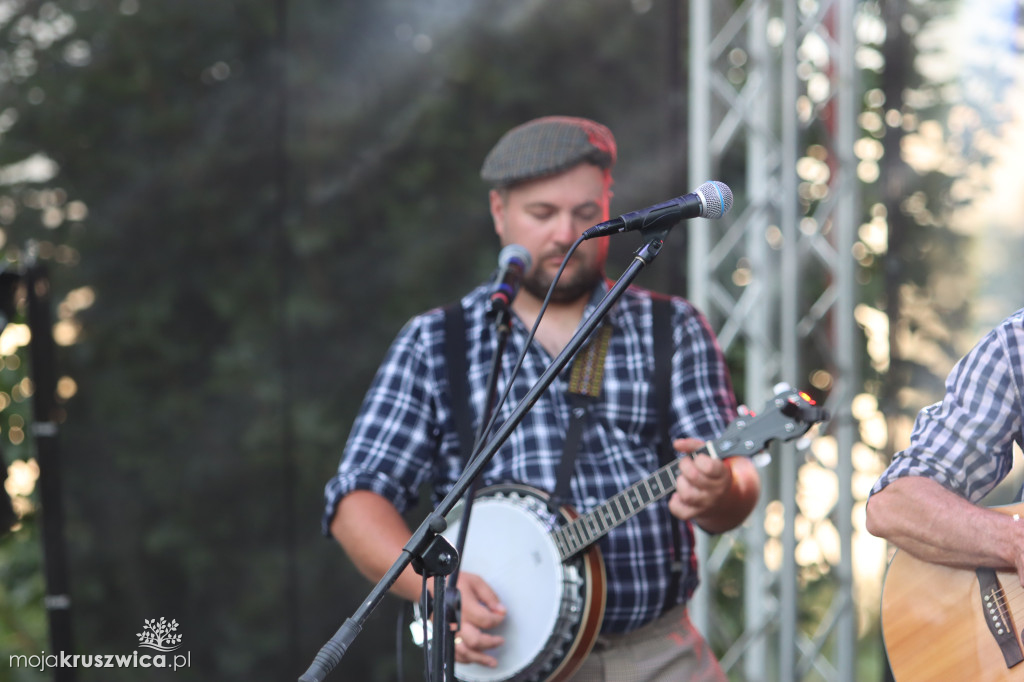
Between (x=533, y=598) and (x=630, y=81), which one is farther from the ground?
(x=630, y=81)

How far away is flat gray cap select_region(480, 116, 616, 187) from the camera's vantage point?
→ 206 centimetres

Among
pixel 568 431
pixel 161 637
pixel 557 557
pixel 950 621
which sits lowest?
pixel 161 637

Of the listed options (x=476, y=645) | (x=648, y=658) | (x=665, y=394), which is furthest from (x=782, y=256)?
(x=476, y=645)

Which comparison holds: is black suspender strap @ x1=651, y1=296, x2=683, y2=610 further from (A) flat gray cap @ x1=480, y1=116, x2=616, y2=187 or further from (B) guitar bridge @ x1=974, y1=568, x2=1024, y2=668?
(B) guitar bridge @ x1=974, y1=568, x2=1024, y2=668

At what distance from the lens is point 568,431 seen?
203 centimetres

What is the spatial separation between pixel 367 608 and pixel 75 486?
Answer: 2750 mm

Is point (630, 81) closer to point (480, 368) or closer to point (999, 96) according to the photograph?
point (999, 96)

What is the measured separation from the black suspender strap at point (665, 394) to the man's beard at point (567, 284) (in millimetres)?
157

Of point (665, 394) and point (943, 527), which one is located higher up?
point (665, 394)

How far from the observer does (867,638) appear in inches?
146

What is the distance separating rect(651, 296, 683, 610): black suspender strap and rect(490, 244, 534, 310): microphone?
33cm

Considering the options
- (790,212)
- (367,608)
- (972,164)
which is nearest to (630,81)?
(790,212)

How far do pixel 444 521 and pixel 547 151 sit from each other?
0.93 meters

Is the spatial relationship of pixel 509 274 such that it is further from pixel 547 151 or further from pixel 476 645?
pixel 476 645
